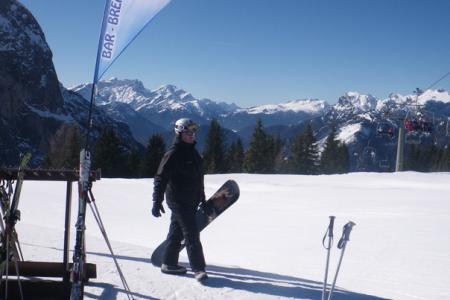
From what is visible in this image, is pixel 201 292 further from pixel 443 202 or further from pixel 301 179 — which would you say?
pixel 301 179

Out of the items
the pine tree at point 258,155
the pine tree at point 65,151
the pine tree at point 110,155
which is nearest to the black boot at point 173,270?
the pine tree at point 65,151

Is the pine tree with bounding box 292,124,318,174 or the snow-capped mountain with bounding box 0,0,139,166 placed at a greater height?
the snow-capped mountain with bounding box 0,0,139,166

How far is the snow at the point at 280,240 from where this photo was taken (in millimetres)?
6223

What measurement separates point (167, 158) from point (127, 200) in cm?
1252

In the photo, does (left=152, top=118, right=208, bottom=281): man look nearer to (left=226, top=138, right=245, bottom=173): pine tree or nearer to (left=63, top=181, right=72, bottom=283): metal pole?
(left=63, top=181, right=72, bottom=283): metal pole

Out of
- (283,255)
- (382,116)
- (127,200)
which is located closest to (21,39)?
(382,116)

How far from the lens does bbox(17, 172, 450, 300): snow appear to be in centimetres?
622

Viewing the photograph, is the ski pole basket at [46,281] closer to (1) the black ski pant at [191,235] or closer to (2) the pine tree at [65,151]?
(1) the black ski pant at [191,235]

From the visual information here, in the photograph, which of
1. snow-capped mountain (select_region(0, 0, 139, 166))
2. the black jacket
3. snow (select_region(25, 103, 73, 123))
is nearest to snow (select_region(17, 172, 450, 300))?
the black jacket

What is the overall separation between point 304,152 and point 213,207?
60.9 metres

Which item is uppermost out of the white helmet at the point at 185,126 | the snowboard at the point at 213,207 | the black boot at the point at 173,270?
the white helmet at the point at 185,126

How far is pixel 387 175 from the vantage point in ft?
81.3

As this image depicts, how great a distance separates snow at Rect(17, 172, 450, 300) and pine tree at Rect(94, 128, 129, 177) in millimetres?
28935

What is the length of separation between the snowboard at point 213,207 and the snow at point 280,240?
221mm
